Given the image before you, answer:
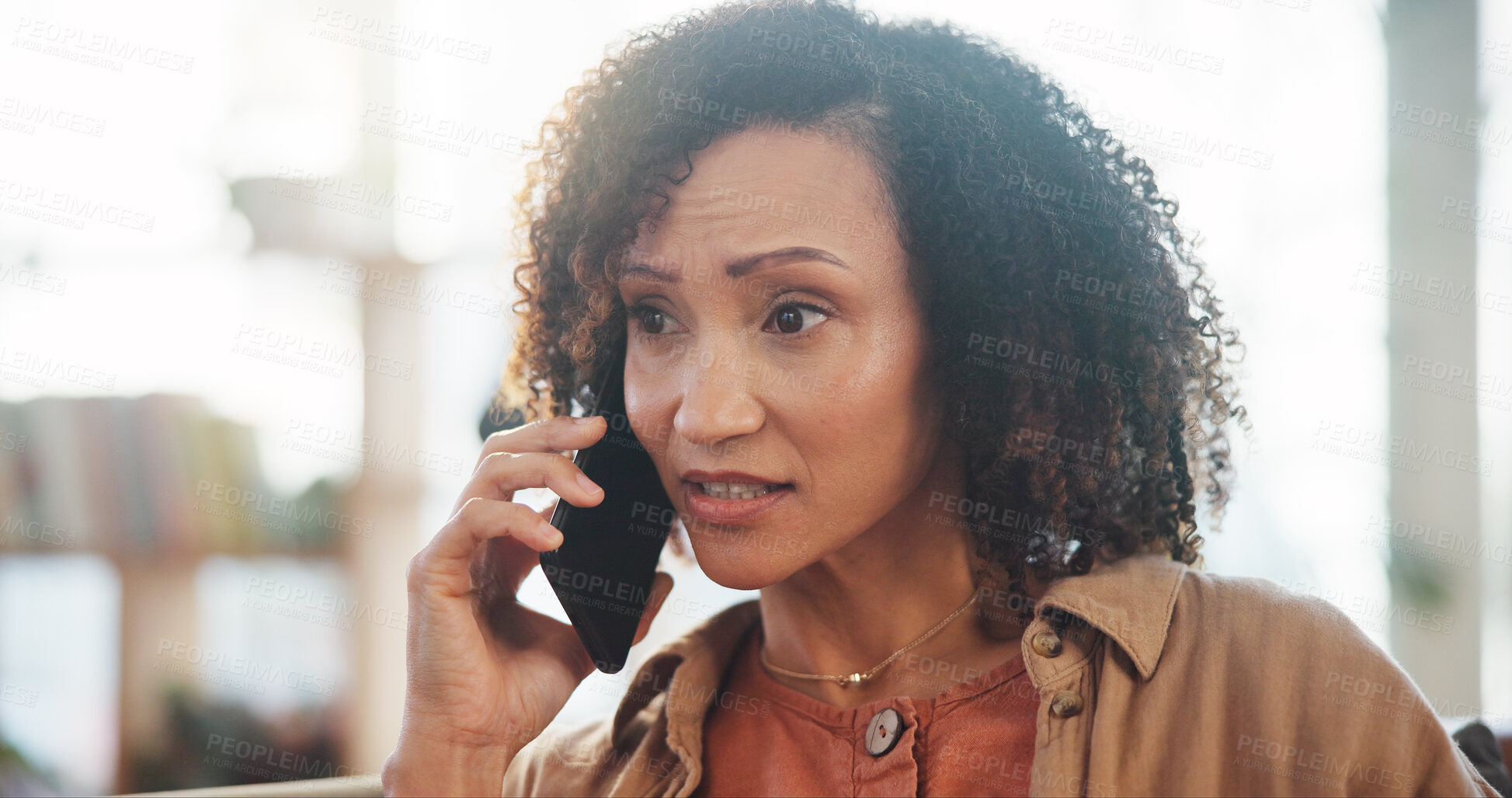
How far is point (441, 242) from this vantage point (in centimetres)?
353

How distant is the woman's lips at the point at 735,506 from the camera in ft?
3.85

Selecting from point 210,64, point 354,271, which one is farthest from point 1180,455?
point 210,64

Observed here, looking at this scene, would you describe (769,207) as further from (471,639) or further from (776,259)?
(471,639)

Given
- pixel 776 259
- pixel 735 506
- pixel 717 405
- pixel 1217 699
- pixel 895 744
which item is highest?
pixel 776 259

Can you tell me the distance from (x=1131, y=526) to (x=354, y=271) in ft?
9.71

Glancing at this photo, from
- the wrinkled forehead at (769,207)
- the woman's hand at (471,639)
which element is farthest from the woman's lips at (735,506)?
the wrinkled forehead at (769,207)

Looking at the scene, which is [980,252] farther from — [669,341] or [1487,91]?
[1487,91]

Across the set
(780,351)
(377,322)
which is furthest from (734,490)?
(377,322)

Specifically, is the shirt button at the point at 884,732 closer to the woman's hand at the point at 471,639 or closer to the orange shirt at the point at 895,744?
the orange shirt at the point at 895,744

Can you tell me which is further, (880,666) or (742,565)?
(880,666)

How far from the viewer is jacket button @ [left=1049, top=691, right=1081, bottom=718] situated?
1.09 meters

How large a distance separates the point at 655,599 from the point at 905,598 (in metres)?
0.33

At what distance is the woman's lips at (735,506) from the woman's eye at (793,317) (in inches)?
6.7

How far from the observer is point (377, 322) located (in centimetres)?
362
